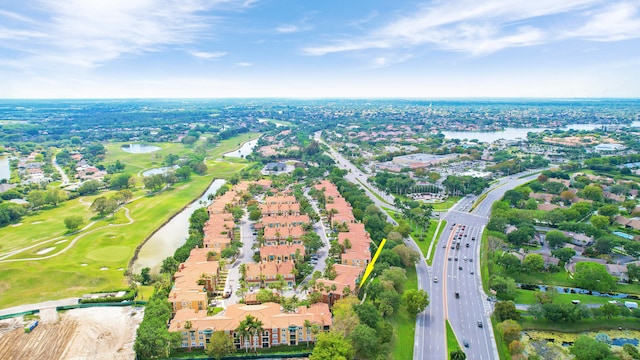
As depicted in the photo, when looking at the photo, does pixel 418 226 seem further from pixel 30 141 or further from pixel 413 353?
pixel 30 141

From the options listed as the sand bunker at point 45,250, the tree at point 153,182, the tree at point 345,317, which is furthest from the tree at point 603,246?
the tree at point 153,182

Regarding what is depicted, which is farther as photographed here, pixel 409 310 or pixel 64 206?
pixel 64 206

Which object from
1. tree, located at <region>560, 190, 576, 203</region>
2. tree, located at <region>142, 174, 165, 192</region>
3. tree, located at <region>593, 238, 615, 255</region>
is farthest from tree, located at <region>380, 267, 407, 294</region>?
tree, located at <region>142, 174, 165, 192</region>

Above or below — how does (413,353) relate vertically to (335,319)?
below

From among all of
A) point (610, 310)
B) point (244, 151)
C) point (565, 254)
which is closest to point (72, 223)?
point (565, 254)

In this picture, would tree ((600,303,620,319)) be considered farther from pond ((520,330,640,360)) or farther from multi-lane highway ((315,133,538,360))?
multi-lane highway ((315,133,538,360))

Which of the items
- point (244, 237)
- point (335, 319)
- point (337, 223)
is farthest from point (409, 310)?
point (244, 237)

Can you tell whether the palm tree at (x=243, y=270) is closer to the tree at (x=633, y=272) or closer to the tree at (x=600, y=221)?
the tree at (x=633, y=272)
